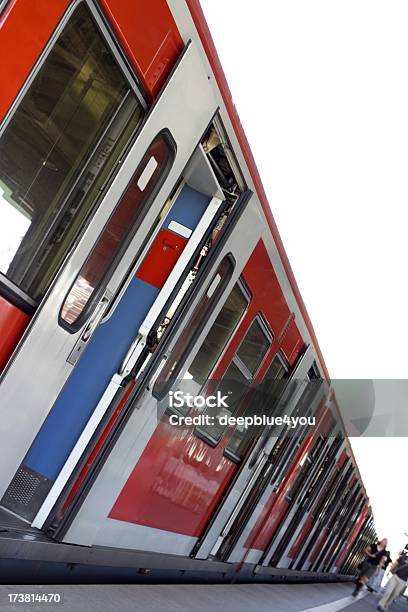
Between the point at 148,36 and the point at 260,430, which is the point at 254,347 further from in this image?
the point at 148,36

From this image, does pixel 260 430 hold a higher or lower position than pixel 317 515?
higher

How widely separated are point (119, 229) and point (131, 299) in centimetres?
113

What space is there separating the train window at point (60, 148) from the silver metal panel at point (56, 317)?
2.4 inches

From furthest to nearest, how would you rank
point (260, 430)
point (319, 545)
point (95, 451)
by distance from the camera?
point (319, 545) → point (260, 430) → point (95, 451)

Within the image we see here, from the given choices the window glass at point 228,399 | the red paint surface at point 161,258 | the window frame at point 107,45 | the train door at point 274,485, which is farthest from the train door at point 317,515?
the window frame at point 107,45

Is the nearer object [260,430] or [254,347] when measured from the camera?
[254,347]

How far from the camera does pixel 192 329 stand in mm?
5156

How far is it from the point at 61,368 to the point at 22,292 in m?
0.55

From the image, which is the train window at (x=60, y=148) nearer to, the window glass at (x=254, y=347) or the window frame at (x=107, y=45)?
the window frame at (x=107, y=45)

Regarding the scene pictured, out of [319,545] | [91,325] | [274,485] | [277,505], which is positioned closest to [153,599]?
[91,325]

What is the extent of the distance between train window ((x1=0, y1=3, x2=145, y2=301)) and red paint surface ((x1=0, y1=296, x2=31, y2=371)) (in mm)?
88

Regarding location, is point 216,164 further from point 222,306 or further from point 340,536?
point 340,536

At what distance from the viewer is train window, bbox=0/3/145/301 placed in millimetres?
2740

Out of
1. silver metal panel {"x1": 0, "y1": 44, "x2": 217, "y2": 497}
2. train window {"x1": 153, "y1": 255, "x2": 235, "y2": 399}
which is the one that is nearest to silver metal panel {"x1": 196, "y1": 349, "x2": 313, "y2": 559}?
train window {"x1": 153, "y1": 255, "x2": 235, "y2": 399}
